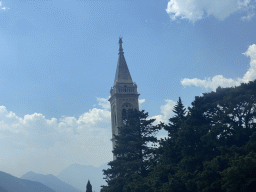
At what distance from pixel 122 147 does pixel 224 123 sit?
13827 mm

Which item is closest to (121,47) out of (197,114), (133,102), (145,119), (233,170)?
(133,102)

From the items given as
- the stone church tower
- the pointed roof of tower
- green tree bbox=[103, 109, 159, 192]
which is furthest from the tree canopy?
the pointed roof of tower

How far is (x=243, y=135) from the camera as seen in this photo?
81.9 ft

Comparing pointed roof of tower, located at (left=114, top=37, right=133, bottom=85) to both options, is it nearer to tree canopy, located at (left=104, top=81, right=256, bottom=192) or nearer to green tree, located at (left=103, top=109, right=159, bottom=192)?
green tree, located at (left=103, top=109, right=159, bottom=192)

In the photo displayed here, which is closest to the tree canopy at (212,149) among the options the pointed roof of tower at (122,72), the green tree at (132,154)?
the green tree at (132,154)

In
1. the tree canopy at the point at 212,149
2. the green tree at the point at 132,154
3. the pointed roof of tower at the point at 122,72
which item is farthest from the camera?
the pointed roof of tower at the point at 122,72

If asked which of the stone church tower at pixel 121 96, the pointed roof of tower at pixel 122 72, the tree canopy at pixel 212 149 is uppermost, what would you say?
the pointed roof of tower at pixel 122 72

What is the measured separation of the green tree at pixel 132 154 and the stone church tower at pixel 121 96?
18.3m

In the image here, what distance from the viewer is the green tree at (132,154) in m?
34.6

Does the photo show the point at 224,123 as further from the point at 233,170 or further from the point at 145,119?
the point at 145,119

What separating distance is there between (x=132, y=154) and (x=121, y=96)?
2310 centimetres

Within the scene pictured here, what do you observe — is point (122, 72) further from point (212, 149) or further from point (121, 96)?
point (212, 149)

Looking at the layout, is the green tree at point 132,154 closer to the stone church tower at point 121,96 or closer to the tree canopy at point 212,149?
the tree canopy at point 212,149

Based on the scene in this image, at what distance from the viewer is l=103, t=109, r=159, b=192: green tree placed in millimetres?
34594
